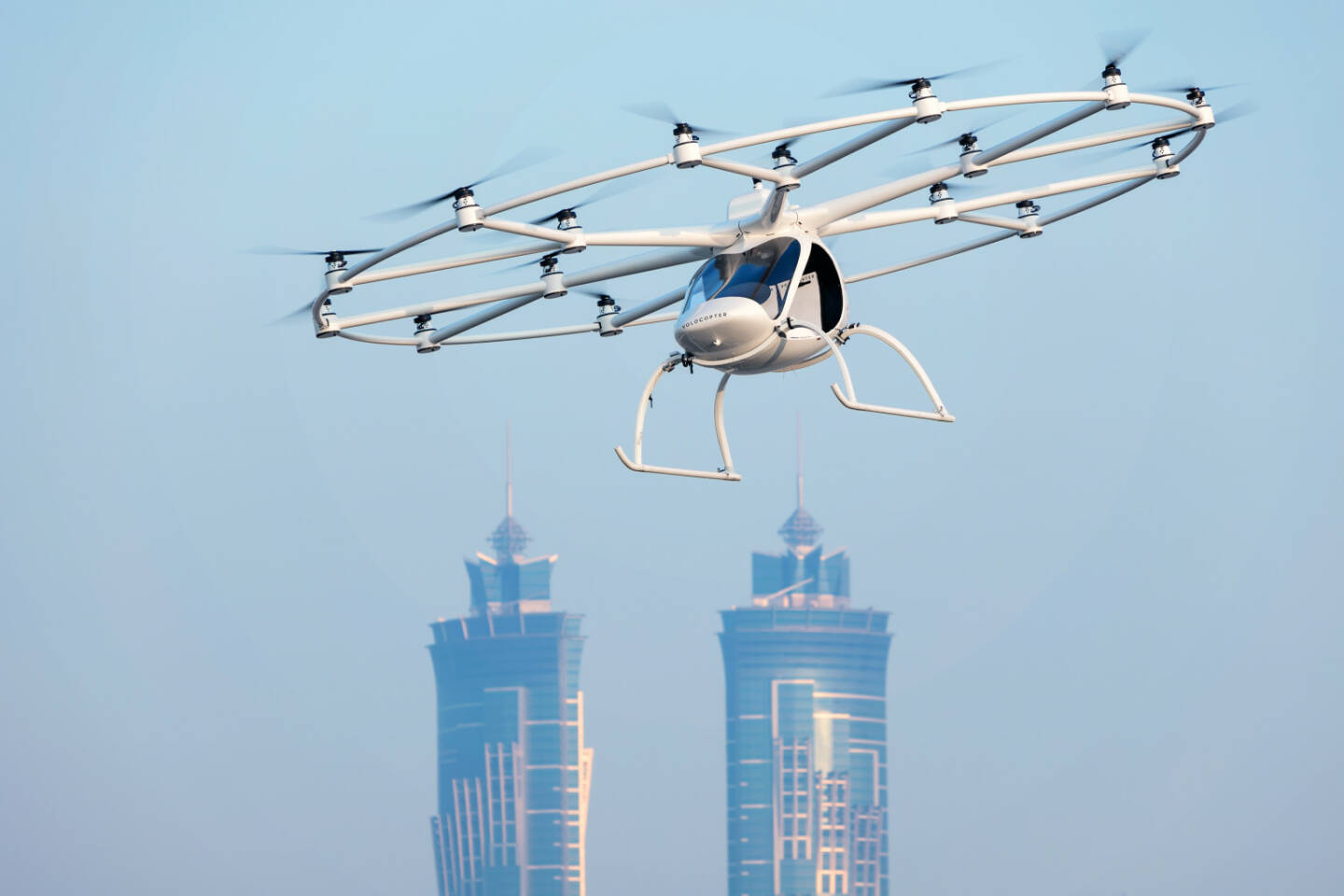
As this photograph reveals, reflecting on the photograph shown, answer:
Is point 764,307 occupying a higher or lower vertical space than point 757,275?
lower

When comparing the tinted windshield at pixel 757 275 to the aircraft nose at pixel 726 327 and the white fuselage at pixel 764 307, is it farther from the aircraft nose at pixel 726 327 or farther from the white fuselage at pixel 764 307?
the aircraft nose at pixel 726 327

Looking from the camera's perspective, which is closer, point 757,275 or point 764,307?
point 764,307

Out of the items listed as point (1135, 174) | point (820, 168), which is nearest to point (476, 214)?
point (820, 168)

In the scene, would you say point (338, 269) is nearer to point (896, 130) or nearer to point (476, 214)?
point (476, 214)

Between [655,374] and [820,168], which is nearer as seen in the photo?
[820,168]

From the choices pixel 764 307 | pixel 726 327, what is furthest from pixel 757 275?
pixel 726 327

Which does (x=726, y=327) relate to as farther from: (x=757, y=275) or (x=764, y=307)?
(x=757, y=275)

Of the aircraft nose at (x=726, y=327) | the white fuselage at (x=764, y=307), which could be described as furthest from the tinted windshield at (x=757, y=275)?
the aircraft nose at (x=726, y=327)
